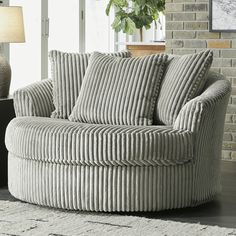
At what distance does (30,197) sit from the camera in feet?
13.5

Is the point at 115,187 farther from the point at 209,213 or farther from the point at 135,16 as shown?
the point at 135,16

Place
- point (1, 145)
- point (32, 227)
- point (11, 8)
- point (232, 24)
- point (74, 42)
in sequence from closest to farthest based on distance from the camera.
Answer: point (32, 227), point (1, 145), point (11, 8), point (232, 24), point (74, 42)

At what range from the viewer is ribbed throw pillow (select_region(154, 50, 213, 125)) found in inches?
166

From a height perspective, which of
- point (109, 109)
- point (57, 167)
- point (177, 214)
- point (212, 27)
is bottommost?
point (177, 214)

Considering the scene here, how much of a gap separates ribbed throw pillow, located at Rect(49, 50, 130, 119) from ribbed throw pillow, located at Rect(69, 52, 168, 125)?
15 centimetres

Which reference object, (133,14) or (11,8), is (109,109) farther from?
(133,14)

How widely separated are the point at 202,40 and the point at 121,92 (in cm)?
193

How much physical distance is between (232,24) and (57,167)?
250 centimetres

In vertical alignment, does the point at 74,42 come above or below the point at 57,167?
above

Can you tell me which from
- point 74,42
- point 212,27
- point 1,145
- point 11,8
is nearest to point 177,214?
point 1,145

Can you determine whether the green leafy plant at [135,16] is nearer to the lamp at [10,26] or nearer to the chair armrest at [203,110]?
the lamp at [10,26]

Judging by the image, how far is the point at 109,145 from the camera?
3.79 metres

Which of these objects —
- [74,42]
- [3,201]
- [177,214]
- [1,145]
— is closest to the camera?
[177,214]

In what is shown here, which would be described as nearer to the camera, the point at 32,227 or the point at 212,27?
the point at 32,227
